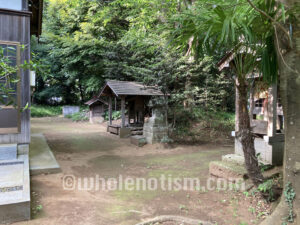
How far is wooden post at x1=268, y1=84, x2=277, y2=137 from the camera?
4.81m

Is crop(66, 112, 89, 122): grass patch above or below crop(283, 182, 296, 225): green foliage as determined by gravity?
above

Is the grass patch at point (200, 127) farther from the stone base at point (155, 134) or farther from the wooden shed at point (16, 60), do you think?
the wooden shed at point (16, 60)

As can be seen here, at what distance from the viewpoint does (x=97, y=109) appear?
18016 millimetres

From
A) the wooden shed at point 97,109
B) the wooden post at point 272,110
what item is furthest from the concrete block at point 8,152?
the wooden shed at point 97,109

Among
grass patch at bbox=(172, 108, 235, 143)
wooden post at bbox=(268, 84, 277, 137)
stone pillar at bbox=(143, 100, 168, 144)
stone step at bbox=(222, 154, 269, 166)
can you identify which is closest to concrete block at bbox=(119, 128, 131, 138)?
stone pillar at bbox=(143, 100, 168, 144)

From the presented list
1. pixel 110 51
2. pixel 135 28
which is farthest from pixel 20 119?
pixel 110 51

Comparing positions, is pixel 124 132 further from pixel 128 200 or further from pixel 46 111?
pixel 46 111

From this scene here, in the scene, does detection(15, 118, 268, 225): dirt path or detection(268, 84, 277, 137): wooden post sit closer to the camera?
detection(15, 118, 268, 225): dirt path

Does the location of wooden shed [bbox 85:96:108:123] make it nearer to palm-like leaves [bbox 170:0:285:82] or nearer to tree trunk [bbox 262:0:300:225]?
palm-like leaves [bbox 170:0:285:82]

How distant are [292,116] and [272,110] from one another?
8.12 feet

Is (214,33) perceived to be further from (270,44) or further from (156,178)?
(156,178)

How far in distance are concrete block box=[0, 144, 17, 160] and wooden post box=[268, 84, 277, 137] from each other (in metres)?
6.13

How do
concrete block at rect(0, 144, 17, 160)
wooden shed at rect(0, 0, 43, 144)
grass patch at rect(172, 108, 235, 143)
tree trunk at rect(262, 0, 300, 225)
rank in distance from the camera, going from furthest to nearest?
1. grass patch at rect(172, 108, 235, 143)
2. wooden shed at rect(0, 0, 43, 144)
3. concrete block at rect(0, 144, 17, 160)
4. tree trunk at rect(262, 0, 300, 225)

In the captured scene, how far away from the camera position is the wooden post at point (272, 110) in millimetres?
4812
